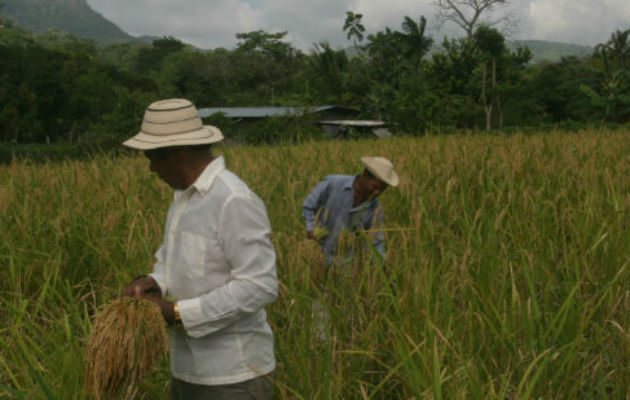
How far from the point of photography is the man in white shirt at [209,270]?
1.43 meters

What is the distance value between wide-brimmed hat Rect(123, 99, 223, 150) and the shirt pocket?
25 centimetres

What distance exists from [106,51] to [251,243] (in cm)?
9747

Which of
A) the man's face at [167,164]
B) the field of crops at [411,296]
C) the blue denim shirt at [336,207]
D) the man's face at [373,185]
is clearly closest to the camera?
the man's face at [167,164]

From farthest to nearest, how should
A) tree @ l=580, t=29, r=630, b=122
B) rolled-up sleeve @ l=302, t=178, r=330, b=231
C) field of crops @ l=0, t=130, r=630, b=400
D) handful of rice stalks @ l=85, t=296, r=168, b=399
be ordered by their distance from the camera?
tree @ l=580, t=29, r=630, b=122
rolled-up sleeve @ l=302, t=178, r=330, b=231
field of crops @ l=0, t=130, r=630, b=400
handful of rice stalks @ l=85, t=296, r=168, b=399

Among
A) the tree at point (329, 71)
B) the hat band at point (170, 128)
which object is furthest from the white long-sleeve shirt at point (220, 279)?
the tree at point (329, 71)

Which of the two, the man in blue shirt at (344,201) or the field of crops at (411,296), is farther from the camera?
the man in blue shirt at (344,201)

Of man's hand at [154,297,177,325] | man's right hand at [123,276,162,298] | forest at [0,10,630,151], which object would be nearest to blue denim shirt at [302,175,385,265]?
man's right hand at [123,276,162,298]

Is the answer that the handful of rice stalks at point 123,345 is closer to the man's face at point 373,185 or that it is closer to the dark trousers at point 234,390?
the dark trousers at point 234,390

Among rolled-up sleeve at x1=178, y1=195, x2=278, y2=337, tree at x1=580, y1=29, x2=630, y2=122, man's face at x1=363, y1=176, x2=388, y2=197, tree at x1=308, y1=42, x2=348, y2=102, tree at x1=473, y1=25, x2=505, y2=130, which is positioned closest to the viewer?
rolled-up sleeve at x1=178, y1=195, x2=278, y2=337

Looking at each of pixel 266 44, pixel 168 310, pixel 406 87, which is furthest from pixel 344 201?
pixel 266 44

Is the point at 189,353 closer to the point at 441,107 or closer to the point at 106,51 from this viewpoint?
the point at 441,107

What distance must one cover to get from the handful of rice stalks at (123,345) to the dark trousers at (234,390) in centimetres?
19

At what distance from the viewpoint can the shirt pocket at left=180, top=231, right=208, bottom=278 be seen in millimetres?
1501

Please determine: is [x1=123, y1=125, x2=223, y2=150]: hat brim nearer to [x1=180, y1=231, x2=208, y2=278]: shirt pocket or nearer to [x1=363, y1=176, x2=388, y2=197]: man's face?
[x1=180, y1=231, x2=208, y2=278]: shirt pocket
